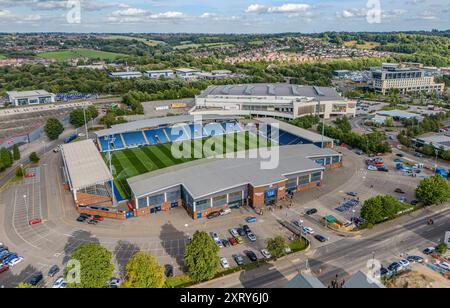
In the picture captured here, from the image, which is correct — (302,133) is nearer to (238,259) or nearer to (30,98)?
(238,259)

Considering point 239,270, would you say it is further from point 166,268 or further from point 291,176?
point 291,176

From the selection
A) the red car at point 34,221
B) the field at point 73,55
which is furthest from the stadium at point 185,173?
the field at point 73,55

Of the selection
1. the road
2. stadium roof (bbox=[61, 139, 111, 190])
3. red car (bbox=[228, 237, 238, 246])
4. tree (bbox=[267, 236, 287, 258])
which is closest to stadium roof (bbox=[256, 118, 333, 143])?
the road

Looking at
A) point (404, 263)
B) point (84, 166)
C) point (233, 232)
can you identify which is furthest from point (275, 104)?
point (404, 263)

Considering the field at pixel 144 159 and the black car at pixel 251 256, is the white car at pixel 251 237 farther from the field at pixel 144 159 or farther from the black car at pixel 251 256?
the field at pixel 144 159

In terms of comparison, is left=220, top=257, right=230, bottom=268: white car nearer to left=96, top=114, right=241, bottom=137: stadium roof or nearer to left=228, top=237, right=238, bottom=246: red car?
left=228, top=237, right=238, bottom=246: red car
